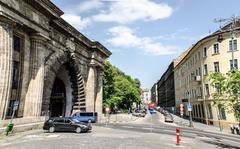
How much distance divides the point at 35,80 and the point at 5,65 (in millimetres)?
5573

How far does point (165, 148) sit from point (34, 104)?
15725 millimetres

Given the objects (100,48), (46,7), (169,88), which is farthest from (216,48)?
(169,88)

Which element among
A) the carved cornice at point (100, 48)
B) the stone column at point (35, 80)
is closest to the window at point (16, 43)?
the stone column at point (35, 80)

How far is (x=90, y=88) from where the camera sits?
48.2 metres

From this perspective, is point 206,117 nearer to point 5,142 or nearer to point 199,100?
point 199,100

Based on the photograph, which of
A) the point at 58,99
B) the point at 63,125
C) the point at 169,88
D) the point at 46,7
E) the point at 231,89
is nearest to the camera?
the point at 231,89

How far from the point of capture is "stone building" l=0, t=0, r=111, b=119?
24750 mm

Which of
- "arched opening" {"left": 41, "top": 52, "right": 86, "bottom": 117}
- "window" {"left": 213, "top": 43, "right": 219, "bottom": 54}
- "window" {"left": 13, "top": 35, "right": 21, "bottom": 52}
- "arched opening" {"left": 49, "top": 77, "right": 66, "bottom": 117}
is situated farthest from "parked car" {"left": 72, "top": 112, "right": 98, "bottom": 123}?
"window" {"left": 213, "top": 43, "right": 219, "bottom": 54}

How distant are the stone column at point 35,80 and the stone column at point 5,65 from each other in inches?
170

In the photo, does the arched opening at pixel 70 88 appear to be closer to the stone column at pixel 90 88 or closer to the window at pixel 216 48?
the stone column at pixel 90 88

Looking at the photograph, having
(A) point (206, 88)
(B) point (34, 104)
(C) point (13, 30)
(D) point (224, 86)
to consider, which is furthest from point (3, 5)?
(A) point (206, 88)

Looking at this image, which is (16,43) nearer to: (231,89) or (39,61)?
(39,61)

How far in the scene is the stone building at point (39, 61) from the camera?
24.8 m

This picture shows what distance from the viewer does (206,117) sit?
5225 centimetres
